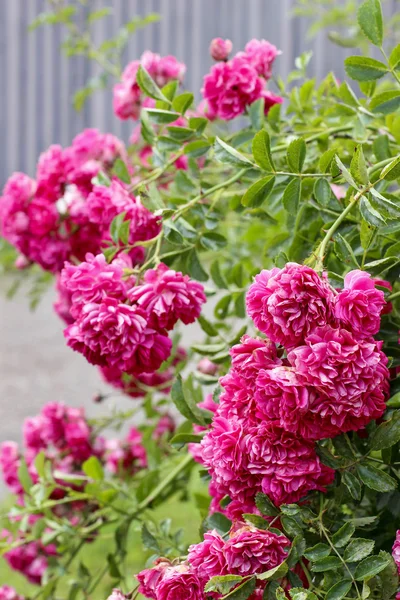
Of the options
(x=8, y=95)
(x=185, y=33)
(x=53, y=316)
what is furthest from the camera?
(x=8, y=95)

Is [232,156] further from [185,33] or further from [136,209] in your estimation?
[185,33]

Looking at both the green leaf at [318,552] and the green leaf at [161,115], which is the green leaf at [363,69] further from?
the green leaf at [318,552]

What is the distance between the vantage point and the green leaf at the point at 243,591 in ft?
1.31

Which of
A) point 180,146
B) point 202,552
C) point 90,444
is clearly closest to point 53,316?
point 90,444

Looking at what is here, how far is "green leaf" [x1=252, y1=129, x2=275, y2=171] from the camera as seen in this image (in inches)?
19.3

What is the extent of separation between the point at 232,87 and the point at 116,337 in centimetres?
28

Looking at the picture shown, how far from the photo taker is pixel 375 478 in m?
0.43

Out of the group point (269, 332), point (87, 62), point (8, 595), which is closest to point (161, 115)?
point (269, 332)

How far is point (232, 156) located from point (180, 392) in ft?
0.49

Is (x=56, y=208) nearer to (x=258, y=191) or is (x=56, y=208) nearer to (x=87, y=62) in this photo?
(x=258, y=191)

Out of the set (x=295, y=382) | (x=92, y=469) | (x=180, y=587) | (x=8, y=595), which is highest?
(x=295, y=382)

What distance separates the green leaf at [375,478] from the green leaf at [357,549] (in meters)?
0.03

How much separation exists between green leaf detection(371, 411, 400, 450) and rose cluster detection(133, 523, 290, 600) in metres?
0.07

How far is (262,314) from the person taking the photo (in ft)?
1.34
